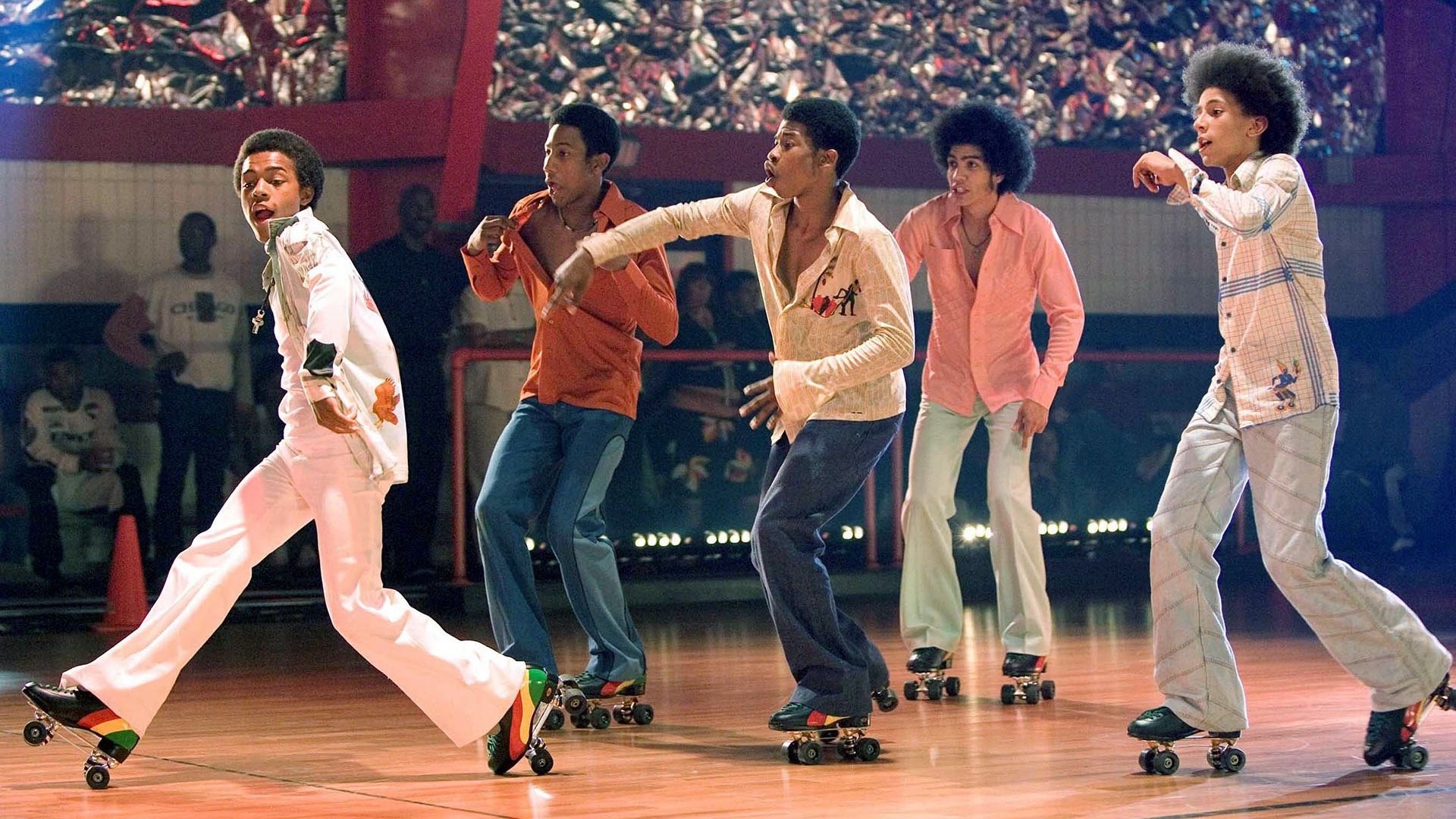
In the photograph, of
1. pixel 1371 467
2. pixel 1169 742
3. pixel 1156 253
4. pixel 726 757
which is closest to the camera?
pixel 1169 742

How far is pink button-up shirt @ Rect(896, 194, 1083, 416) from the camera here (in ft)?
20.9

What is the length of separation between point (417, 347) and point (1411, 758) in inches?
240

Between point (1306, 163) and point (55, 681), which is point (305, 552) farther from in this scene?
point (1306, 163)

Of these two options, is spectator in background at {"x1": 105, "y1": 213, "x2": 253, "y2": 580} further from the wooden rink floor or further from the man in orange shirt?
the man in orange shirt

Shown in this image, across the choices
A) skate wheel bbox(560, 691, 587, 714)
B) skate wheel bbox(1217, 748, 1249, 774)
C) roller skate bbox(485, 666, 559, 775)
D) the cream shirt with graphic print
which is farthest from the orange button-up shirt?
skate wheel bbox(1217, 748, 1249, 774)

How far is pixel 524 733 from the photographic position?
15.4 ft

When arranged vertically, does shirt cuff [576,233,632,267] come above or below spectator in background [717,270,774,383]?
above

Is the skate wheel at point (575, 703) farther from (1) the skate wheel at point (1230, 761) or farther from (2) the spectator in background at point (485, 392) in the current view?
(2) the spectator in background at point (485, 392)

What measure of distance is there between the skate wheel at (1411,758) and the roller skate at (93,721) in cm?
279

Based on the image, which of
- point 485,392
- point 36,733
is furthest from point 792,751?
point 485,392

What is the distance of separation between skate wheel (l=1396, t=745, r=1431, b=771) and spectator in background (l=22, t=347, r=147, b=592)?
6797 millimetres

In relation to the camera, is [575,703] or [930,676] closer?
[575,703]

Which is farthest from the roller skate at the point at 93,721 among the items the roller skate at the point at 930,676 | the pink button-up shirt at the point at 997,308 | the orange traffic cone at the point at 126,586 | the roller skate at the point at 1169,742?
the orange traffic cone at the point at 126,586

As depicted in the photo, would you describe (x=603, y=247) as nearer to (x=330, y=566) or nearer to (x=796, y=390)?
(x=796, y=390)
